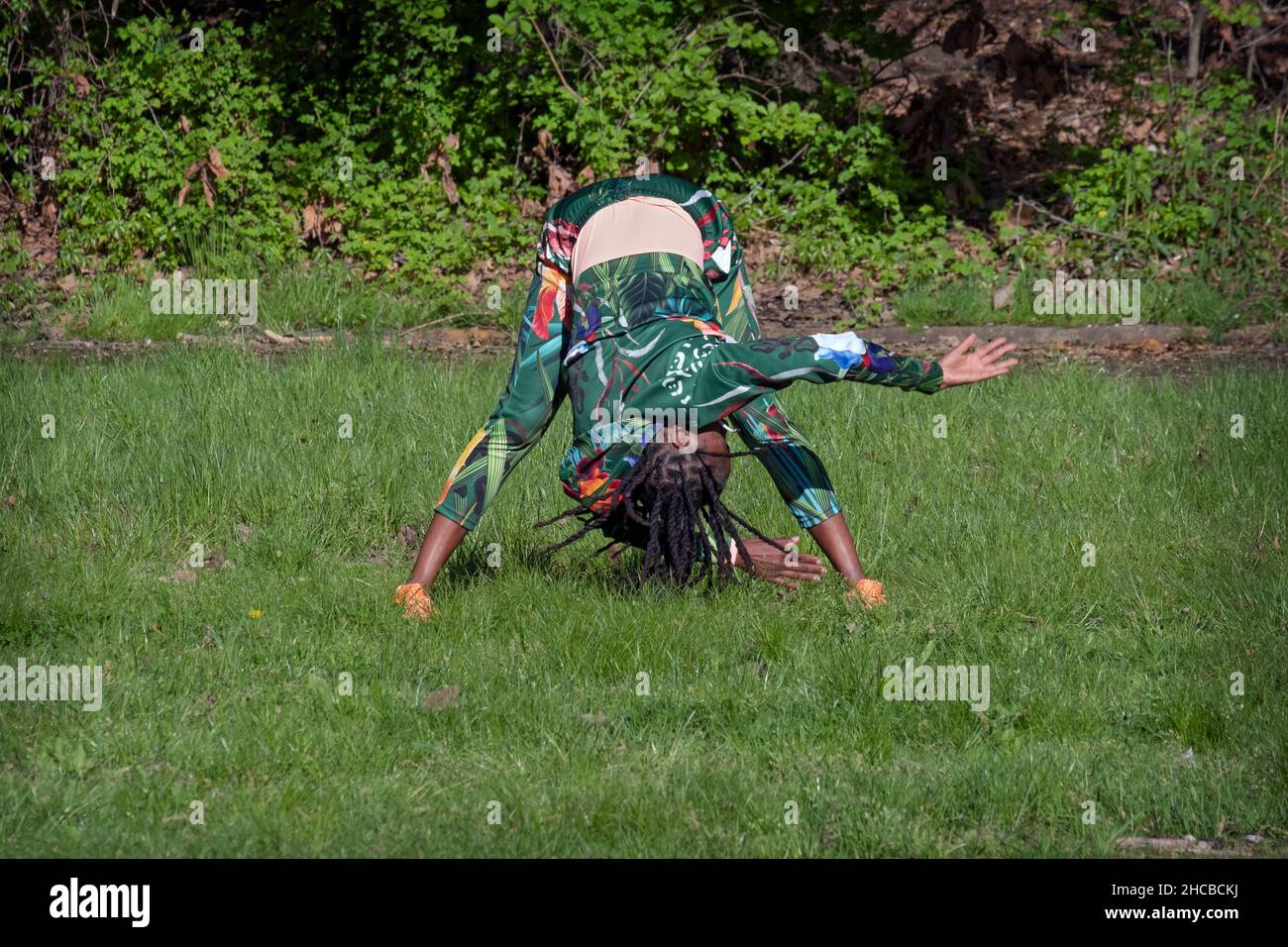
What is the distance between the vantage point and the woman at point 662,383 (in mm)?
5289

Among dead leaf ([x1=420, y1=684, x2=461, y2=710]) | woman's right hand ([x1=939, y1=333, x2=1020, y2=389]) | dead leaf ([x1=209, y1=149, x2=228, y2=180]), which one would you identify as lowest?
dead leaf ([x1=420, y1=684, x2=461, y2=710])

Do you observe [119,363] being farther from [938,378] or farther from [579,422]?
[938,378]

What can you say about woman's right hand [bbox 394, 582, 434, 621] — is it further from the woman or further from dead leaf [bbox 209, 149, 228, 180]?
dead leaf [bbox 209, 149, 228, 180]

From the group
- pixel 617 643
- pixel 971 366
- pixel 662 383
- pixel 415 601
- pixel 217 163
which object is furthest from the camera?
pixel 217 163

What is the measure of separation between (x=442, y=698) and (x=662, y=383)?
132 cm

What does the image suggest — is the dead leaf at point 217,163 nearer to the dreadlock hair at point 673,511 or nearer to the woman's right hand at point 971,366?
the dreadlock hair at point 673,511

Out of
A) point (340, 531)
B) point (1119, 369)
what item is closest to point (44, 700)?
point (340, 531)

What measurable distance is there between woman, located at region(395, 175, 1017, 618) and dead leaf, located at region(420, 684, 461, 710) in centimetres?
56

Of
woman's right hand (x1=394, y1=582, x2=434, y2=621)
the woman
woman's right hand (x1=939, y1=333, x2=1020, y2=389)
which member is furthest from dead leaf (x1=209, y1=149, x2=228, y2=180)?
woman's right hand (x1=939, y1=333, x2=1020, y2=389)

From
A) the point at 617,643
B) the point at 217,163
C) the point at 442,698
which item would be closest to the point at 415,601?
the point at 442,698

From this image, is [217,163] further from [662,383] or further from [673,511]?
[673,511]

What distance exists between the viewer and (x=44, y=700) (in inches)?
208

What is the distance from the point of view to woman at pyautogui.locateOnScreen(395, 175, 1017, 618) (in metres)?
5.29

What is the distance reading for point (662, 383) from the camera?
5.45 metres
